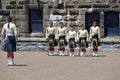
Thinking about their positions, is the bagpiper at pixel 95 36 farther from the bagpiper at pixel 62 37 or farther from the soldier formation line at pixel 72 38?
the bagpiper at pixel 62 37

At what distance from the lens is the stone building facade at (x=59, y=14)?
95.3ft

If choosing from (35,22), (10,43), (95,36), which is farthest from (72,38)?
(10,43)

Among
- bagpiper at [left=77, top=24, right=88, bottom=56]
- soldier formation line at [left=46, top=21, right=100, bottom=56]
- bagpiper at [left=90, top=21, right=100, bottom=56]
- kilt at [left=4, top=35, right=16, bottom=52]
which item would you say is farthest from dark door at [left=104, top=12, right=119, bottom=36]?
kilt at [left=4, top=35, right=16, bottom=52]

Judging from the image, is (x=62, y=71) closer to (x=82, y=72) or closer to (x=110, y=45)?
(x=82, y=72)

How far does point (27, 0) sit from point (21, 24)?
1405 millimetres

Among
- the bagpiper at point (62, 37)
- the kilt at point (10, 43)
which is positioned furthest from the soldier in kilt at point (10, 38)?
the bagpiper at point (62, 37)

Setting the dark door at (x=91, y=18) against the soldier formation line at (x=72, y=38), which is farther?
the dark door at (x=91, y=18)

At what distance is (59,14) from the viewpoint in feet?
96.3

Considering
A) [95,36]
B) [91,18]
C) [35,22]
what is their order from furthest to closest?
[35,22]
[91,18]
[95,36]

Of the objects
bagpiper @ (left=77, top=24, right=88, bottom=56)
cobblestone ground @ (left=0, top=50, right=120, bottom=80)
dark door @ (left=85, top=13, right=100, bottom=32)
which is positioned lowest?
cobblestone ground @ (left=0, top=50, right=120, bottom=80)

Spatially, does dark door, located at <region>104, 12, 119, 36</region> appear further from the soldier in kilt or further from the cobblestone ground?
the soldier in kilt

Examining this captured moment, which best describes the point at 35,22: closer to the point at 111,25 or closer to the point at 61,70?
the point at 111,25

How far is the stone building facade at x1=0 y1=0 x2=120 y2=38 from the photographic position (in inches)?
1144

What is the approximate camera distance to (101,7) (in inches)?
1142
